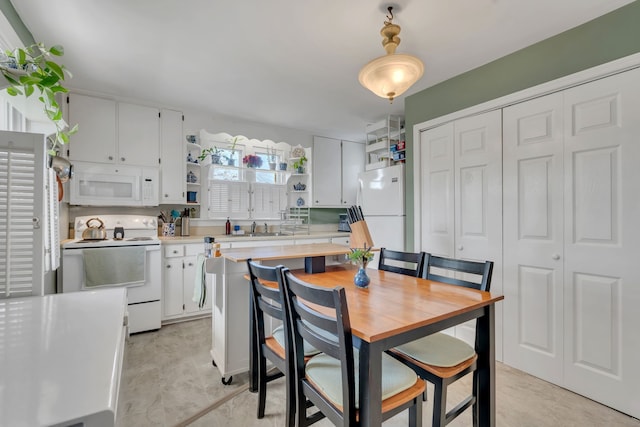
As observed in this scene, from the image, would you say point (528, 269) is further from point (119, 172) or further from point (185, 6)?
point (119, 172)

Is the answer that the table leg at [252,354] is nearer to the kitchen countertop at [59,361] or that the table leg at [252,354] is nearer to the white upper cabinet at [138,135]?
the kitchen countertop at [59,361]

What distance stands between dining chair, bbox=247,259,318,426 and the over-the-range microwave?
2389mm

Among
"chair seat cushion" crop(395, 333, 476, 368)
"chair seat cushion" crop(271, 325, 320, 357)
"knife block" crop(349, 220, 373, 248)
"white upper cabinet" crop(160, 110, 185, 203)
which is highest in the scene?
"white upper cabinet" crop(160, 110, 185, 203)

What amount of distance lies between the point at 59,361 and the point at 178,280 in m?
2.78

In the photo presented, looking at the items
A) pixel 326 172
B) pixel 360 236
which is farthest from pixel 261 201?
pixel 360 236

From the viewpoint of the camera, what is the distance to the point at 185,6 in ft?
5.98

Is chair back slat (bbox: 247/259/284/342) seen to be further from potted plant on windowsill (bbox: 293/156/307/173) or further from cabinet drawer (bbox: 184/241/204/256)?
potted plant on windowsill (bbox: 293/156/307/173)

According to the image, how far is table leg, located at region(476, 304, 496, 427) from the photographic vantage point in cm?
143

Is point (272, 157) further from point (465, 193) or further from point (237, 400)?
point (237, 400)

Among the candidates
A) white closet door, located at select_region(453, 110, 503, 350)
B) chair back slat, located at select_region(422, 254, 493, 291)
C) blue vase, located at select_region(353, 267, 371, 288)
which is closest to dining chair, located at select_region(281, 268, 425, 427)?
blue vase, located at select_region(353, 267, 371, 288)

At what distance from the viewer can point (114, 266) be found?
2787 millimetres

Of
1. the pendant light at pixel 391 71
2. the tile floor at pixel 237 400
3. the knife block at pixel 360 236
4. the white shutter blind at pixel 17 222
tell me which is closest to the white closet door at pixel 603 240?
the tile floor at pixel 237 400

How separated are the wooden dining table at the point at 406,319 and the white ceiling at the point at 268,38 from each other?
5.61 ft

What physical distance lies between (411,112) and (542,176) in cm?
147
